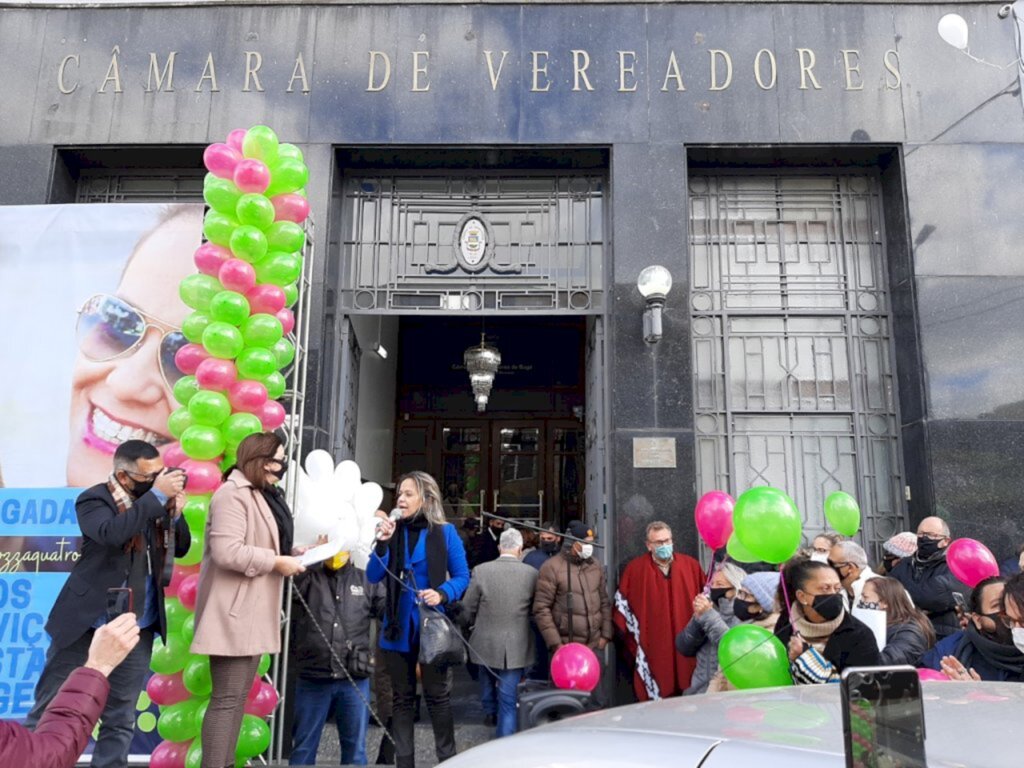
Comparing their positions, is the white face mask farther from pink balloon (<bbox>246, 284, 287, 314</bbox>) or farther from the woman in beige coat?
→ pink balloon (<bbox>246, 284, 287, 314</bbox>)

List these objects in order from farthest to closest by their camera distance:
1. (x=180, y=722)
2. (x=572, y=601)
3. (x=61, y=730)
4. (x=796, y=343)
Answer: (x=796, y=343)
(x=572, y=601)
(x=180, y=722)
(x=61, y=730)

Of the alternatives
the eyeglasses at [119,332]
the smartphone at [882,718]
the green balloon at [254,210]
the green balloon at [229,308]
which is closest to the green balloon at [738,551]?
the green balloon at [229,308]

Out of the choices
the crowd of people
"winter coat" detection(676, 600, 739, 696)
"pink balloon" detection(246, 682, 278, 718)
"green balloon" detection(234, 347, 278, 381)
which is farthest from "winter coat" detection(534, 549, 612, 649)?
"green balloon" detection(234, 347, 278, 381)

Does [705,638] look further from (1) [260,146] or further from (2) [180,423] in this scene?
(1) [260,146]

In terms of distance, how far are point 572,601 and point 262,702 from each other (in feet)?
7.72

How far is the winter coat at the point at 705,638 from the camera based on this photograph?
478 cm

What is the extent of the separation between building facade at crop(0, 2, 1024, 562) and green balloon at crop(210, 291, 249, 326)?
7.25 ft

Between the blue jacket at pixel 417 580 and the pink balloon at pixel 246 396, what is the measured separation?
1.23 meters

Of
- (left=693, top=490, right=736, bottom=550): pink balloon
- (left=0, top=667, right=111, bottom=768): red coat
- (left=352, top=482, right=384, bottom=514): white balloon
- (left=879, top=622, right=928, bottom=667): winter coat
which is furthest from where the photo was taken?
(left=693, top=490, right=736, bottom=550): pink balloon

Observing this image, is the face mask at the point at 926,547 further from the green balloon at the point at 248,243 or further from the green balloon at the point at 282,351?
the green balloon at the point at 248,243

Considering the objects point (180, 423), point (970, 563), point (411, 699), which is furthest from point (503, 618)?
point (970, 563)

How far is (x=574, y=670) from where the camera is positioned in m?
4.40

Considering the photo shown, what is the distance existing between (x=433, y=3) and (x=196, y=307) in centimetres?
448

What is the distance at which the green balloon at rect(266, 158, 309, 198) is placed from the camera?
518 centimetres
